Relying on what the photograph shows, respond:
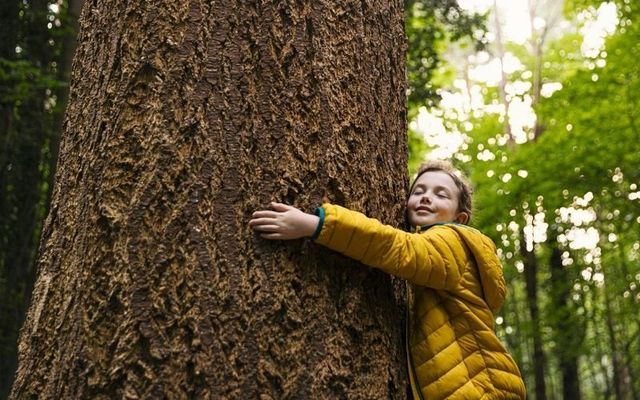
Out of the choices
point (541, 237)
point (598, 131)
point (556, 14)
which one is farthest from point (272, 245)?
point (556, 14)

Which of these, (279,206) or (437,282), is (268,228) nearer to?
(279,206)

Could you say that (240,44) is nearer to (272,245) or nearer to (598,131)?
(272,245)

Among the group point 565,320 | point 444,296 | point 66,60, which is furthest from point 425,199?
point 565,320

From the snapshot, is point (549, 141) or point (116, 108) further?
point (549, 141)

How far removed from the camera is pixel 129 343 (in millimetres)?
1764

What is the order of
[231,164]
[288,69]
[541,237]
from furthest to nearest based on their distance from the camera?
[541,237]
[288,69]
[231,164]

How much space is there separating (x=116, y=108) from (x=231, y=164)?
438 millimetres

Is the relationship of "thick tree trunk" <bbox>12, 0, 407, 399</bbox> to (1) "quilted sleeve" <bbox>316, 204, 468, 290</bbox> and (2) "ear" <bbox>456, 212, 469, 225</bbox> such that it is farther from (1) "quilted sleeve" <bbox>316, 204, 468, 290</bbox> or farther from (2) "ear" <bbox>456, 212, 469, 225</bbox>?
(2) "ear" <bbox>456, 212, 469, 225</bbox>

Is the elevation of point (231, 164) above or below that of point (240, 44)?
below

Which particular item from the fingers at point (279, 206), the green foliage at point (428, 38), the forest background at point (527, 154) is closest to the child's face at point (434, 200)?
the fingers at point (279, 206)

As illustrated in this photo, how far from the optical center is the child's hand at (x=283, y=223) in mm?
Result: 1921

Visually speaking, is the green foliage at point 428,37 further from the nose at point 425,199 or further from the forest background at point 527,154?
the nose at point 425,199

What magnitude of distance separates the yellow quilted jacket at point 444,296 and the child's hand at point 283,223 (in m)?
0.05

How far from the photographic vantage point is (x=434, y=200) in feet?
8.54
